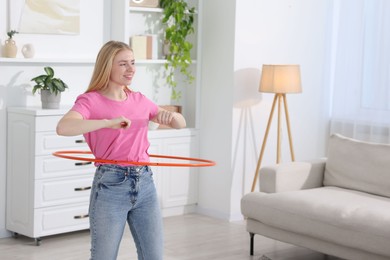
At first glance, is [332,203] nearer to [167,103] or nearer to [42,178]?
[42,178]

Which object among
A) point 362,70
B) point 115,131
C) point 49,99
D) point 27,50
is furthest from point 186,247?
point 115,131

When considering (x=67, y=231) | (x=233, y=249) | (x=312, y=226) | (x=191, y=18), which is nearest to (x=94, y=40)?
(x=191, y=18)

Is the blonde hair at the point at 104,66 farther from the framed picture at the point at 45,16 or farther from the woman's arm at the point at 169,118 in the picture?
the framed picture at the point at 45,16

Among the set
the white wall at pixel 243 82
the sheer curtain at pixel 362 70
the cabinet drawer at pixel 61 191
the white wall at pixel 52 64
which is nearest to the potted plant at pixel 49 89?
the white wall at pixel 52 64

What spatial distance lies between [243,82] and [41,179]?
6.20 feet

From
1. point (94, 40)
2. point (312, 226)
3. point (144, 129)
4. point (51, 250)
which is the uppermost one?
point (94, 40)

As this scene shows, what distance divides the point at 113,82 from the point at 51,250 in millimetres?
2327

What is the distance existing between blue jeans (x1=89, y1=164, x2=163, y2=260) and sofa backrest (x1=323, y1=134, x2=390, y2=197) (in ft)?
7.64

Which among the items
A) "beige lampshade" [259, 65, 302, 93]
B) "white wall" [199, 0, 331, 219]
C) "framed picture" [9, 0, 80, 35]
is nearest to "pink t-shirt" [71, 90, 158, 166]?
"framed picture" [9, 0, 80, 35]

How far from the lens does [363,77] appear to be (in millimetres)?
6535

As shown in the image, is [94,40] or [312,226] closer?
[312,226]

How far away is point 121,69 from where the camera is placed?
336 centimetres

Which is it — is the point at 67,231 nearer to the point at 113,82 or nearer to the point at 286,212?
the point at 286,212

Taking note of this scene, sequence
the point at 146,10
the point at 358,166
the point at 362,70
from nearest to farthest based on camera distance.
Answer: the point at 358,166 < the point at 146,10 < the point at 362,70
